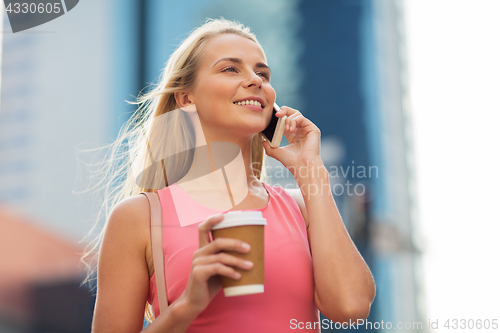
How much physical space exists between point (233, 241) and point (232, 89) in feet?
2.14

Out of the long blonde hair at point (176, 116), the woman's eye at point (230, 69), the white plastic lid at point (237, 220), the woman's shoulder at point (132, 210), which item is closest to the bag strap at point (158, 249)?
the woman's shoulder at point (132, 210)

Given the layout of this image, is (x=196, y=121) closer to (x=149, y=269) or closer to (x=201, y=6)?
(x=149, y=269)

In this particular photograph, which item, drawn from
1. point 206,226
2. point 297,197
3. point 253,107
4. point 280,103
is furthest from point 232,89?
point 280,103

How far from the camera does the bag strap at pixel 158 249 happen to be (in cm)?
111

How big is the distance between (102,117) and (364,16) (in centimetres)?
516

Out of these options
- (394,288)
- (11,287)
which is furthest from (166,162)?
(394,288)

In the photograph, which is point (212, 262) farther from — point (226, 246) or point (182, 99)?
point (182, 99)

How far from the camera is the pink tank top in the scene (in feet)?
3.57

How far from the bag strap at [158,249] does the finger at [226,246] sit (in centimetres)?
37

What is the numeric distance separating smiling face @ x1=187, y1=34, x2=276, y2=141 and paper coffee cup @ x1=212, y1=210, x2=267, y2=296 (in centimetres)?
53

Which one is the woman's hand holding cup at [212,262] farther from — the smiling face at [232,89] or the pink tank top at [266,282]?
the smiling face at [232,89]

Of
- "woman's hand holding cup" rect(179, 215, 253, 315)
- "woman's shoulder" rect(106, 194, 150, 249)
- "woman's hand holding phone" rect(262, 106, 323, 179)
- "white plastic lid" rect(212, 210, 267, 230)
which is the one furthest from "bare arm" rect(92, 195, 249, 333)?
"woman's hand holding phone" rect(262, 106, 323, 179)

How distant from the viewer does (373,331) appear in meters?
6.00

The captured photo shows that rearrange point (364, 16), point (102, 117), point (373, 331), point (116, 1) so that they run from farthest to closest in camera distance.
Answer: point (364, 16) < point (373, 331) < point (116, 1) < point (102, 117)
